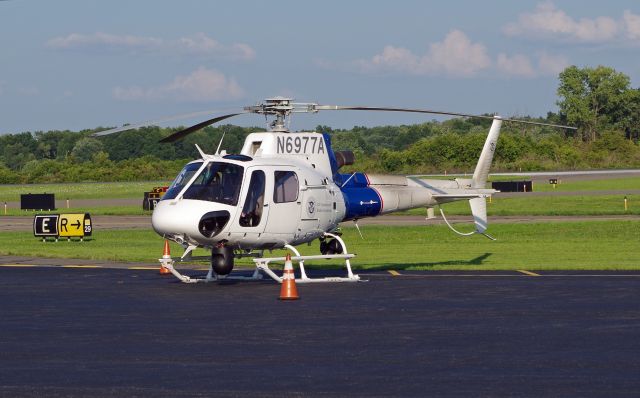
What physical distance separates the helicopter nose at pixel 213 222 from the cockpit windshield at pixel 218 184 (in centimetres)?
28

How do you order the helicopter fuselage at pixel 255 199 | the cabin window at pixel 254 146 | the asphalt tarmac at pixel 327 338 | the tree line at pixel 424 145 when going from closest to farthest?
the asphalt tarmac at pixel 327 338, the helicopter fuselage at pixel 255 199, the cabin window at pixel 254 146, the tree line at pixel 424 145

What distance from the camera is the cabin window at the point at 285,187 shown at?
76.9 ft

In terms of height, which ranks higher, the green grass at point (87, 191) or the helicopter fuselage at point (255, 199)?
the helicopter fuselage at point (255, 199)

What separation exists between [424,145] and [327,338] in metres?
104

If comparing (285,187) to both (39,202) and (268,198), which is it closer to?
(268,198)

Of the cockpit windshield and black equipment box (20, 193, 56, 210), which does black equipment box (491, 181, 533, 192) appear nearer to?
black equipment box (20, 193, 56, 210)

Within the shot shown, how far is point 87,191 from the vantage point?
101 m

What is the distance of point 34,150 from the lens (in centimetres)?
17638

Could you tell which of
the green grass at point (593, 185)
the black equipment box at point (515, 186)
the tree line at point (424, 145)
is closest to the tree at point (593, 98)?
the tree line at point (424, 145)

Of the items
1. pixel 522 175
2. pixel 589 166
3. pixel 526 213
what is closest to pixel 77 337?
pixel 526 213

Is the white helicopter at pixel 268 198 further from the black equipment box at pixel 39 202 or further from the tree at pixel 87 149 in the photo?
the tree at pixel 87 149

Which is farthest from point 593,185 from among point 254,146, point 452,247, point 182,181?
point 182,181

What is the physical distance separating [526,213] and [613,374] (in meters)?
47.5

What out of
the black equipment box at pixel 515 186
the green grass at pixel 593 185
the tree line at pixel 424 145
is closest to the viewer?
the black equipment box at pixel 515 186
